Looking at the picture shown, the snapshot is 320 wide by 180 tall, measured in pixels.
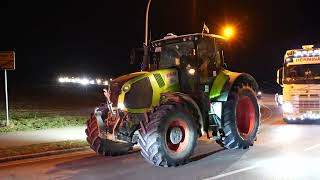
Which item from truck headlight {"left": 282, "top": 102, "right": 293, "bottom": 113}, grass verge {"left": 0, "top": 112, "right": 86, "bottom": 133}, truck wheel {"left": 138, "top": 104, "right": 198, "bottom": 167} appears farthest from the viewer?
truck headlight {"left": 282, "top": 102, "right": 293, "bottom": 113}

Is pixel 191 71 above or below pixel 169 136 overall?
above

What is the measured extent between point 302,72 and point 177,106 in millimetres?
10875

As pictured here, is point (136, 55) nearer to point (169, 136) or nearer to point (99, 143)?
point (99, 143)

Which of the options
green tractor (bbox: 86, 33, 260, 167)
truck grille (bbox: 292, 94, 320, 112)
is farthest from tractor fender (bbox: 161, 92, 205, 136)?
truck grille (bbox: 292, 94, 320, 112)

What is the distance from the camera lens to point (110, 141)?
13.3 meters

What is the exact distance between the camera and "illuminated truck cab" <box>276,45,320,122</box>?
20859 mm

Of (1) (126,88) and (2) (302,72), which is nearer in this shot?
(1) (126,88)

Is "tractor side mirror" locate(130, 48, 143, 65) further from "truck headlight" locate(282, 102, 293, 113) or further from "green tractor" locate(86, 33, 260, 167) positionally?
"truck headlight" locate(282, 102, 293, 113)

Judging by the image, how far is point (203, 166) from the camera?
38.9 ft

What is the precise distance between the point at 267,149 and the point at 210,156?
1894 mm

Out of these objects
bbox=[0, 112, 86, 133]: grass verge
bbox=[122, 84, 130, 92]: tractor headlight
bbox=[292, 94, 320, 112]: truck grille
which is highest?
bbox=[122, 84, 130, 92]: tractor headlight

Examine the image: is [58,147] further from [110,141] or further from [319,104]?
[319,104]

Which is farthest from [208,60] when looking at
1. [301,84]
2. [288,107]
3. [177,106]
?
[288,107]

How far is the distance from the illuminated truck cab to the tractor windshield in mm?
8871
